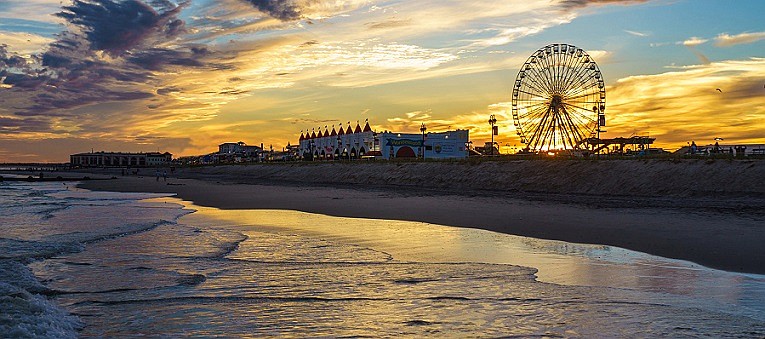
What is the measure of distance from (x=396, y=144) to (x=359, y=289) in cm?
8506

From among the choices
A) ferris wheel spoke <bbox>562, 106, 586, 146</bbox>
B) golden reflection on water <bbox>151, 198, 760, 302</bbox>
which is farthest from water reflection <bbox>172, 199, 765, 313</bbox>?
ferris wheel spoke <bbox>562, 106, 586, 146</bbox>

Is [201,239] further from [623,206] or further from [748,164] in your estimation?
[748,164]

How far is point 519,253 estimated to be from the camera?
534 inches

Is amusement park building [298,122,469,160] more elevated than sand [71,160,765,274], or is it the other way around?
amusement park building [298,122,469,160]

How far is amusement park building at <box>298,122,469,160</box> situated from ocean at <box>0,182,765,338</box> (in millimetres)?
77488

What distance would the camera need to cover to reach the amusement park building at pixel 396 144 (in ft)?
309

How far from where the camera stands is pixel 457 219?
21641 mm

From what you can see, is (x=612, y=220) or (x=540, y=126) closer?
(x=612, y=220)

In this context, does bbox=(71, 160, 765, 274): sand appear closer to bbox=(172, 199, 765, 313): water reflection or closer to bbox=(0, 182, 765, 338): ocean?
bbox=(172, 199, 765, 313): water reflection

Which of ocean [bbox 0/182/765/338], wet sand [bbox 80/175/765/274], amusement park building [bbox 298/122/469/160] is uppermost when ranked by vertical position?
amusement park building [bbox 298/122/469/160]

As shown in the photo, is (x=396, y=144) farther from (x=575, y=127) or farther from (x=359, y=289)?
(x=359, y=289)

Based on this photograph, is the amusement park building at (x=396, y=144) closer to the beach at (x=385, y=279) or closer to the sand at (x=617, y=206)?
the sand at (x=617, y=206)

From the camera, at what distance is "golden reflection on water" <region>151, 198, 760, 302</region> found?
1002cm

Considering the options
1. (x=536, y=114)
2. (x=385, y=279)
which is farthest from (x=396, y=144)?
(x=385, y=279)
